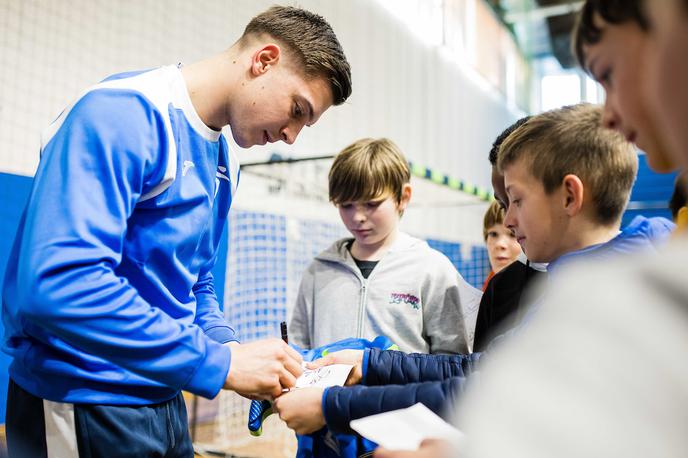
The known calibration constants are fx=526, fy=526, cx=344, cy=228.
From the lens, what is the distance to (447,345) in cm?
177

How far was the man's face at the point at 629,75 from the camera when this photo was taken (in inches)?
17.8

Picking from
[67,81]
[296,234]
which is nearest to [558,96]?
[296,234]

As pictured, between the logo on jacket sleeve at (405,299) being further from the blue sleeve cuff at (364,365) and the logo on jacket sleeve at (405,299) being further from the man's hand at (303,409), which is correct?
the man's hand at (303,409)

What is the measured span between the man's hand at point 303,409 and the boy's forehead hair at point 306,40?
0.72 metres

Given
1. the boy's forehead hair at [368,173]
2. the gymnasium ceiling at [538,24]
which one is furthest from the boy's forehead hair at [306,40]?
the gymnasium ceiling at [538,24]

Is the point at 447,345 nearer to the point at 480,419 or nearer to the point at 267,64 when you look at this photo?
the point at 267,64

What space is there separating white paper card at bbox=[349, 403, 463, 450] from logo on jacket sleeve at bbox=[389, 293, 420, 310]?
1149 millimetres

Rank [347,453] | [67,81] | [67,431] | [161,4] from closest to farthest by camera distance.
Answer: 1. [67,431]
2. [347,453]
3. [67,81]
4. [161,4]

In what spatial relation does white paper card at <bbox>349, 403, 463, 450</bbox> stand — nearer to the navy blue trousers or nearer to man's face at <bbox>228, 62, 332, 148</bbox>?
the navy blue trousers

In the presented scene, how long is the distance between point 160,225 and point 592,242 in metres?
0.93

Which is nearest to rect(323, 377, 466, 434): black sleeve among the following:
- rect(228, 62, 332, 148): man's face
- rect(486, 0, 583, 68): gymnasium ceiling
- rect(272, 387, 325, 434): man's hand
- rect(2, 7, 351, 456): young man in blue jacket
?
rect(272, 387, 325, 434): man's hand

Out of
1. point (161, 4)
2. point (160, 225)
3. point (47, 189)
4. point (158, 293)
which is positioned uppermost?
point (161, 4)

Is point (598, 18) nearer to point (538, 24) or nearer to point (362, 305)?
point (362, 305)

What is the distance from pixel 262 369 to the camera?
102 cm
